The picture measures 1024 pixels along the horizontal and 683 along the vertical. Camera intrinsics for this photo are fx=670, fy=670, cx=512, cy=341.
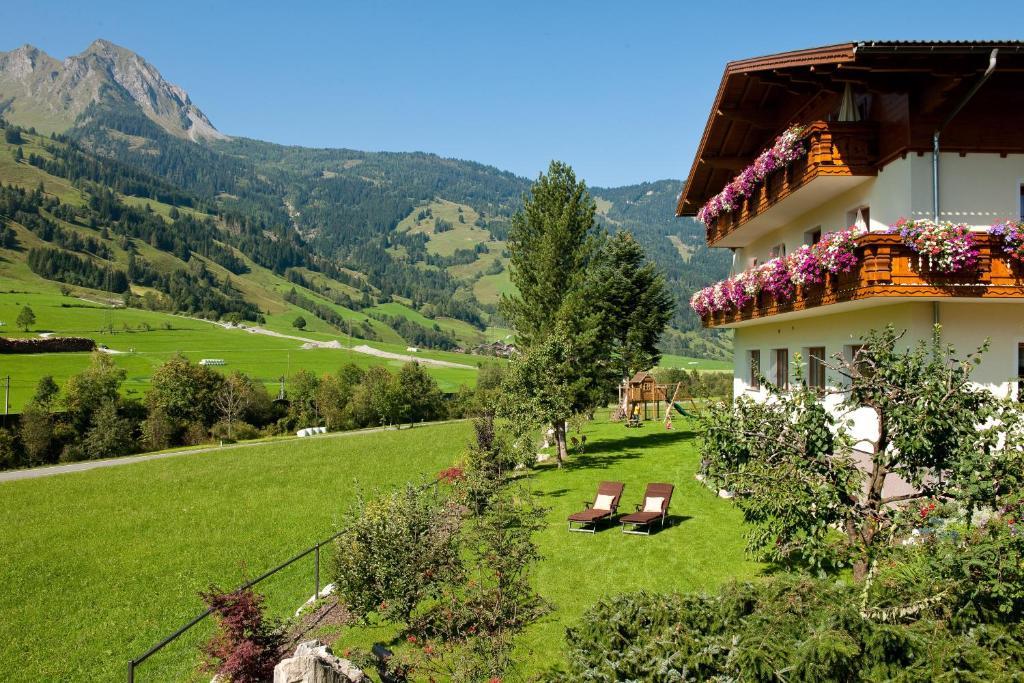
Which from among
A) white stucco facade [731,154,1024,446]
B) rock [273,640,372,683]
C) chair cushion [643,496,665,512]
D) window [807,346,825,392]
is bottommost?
rock [273,640,372,683]

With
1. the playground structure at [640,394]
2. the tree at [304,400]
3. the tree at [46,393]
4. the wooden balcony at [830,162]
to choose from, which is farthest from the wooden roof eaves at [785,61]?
the tree at [304,400]

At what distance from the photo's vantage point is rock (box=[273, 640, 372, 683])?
8742 millimetres

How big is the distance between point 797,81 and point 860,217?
11.7ft

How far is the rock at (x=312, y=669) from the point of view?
8.74 m

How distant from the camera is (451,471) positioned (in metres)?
27.7

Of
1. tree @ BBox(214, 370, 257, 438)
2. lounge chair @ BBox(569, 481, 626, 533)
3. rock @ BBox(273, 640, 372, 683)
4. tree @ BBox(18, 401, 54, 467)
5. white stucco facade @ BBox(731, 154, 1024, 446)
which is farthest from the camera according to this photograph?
tree @ BBox(214, 370, 257, 438)

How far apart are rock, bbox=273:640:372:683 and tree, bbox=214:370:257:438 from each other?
77170mm

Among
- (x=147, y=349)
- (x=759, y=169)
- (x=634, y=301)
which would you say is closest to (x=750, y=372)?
(x=759, y=169)

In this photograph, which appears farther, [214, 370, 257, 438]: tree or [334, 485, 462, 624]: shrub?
[214, 370, 257, 438]: tree

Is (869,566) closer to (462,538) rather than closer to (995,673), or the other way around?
(995,673)

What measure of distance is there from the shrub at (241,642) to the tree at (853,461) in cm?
713

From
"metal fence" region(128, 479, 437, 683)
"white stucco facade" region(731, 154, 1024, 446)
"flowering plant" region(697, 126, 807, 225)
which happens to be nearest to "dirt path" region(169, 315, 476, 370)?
"flowering plant" region(697, 126, 807, 225)

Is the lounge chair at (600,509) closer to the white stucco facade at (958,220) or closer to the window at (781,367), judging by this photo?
the white stucco facade at (958,220)

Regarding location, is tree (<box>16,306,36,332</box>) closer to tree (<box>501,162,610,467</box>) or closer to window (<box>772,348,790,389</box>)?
tree (<box>501,162,610,467</box>)
